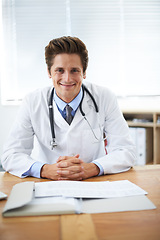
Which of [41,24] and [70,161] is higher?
[41,24]

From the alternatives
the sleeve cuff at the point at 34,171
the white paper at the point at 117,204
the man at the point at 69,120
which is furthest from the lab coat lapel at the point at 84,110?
the white paper at the point at 117,204

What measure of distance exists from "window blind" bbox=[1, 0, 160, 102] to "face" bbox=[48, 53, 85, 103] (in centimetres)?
181

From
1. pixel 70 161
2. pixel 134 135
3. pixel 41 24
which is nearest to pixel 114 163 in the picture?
pixel 70 161

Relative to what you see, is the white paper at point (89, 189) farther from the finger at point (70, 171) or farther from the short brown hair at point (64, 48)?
the short brown hair at point (64, 48)

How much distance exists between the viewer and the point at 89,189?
0.96 metres

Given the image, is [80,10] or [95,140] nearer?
[95,140]

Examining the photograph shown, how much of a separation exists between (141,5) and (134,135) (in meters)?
1.57

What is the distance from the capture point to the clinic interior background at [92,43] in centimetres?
311

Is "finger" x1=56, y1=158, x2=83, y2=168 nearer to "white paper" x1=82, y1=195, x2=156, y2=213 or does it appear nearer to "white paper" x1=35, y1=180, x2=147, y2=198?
"white paper" x1=35, y1=180, x2=147, y2=198

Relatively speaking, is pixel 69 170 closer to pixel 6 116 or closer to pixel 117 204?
pixel 117 204

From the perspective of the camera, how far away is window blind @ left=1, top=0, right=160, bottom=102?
3.11 m

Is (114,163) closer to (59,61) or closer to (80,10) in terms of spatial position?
(59,61)

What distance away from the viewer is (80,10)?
10.3ft

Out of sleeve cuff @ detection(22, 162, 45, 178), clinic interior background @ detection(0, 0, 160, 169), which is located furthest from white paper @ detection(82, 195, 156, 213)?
clinic interior background @ detection(0, 0, 160, 169)
